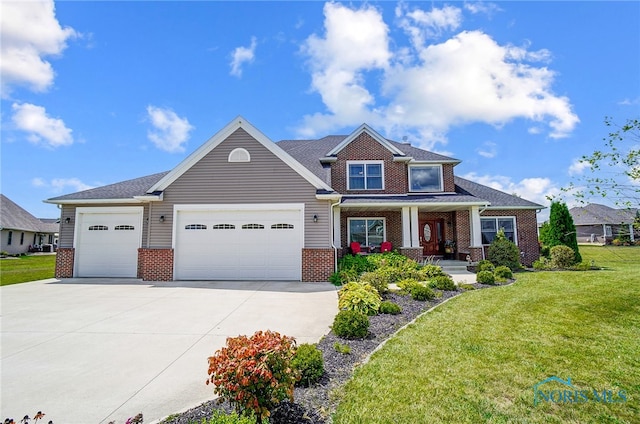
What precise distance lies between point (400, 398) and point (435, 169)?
15091 mm

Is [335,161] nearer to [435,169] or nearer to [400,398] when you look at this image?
[435,169]

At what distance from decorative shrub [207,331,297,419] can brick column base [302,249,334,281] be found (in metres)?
8.68

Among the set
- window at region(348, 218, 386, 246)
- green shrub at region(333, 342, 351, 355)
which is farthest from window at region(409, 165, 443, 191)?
green shrub at region(333, 342, 351, 355)

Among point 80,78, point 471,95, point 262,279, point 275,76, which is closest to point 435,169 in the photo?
point 471,95

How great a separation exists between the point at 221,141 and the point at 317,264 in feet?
20.6

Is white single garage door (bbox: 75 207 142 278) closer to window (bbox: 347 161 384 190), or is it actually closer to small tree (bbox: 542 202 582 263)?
window (bbox: 347 161 384 190)

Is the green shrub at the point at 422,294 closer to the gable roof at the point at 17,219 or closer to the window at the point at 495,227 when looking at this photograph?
the window at the point at 495,227

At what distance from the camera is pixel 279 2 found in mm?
10117

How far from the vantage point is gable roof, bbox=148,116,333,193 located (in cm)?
1189

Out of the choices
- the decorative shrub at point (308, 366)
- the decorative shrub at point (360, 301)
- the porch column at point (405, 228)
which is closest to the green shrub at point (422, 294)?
the decorative shrub at point (360, 301)

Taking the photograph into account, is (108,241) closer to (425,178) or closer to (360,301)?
(360,301)

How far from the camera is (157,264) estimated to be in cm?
1185

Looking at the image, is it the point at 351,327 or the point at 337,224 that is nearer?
the point at 351,327

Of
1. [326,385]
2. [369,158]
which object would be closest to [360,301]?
[326,385]
